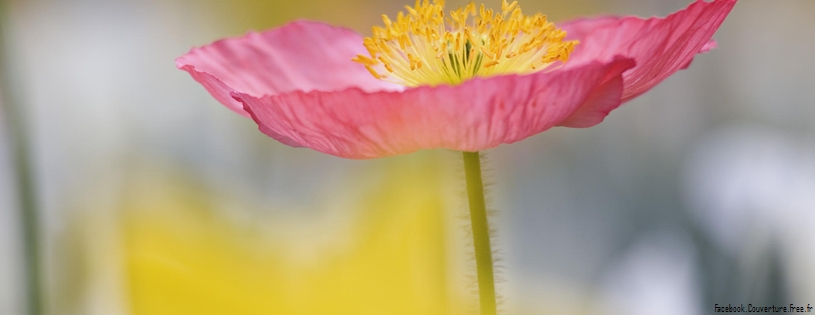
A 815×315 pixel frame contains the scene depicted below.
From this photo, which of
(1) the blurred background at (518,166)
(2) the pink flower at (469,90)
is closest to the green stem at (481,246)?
(2) the pink flower at (469,90)

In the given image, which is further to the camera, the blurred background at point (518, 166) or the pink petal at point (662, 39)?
the blurred background at point (518, 166)

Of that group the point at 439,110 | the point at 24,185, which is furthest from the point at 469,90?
A: the point at 24,185

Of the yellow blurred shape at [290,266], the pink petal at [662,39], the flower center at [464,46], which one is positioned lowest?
the yellow blurred shape at [290,266]

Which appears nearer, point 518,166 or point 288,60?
point 288,60

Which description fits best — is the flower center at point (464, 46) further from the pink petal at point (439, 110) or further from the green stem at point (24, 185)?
the green stem at point (24, 185)

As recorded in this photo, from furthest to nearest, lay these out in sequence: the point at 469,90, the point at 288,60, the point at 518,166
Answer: the point at 518,166 < the point at 288,60 < the point at 469,90

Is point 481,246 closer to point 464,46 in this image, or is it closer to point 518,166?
point 464,46
